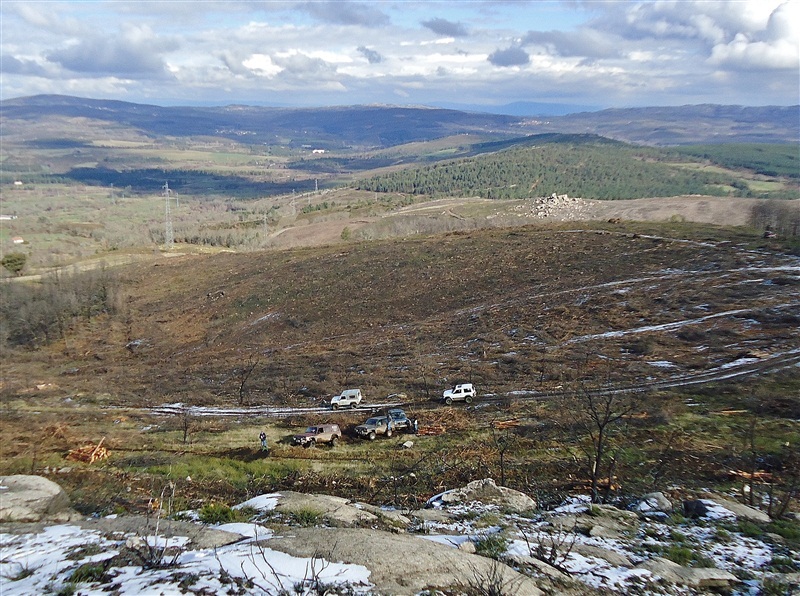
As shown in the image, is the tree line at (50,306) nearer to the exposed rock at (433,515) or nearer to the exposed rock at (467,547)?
the exposed rock at (433,515)

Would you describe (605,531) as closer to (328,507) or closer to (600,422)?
(328,507)

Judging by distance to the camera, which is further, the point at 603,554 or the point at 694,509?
the point at 694,509

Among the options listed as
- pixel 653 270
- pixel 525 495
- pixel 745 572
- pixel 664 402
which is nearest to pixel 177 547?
pixel 525 495

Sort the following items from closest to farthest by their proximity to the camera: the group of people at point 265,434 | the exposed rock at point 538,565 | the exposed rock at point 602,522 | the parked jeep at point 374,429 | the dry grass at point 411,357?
the exposed rock at point 538,565
the exposed rock at point 602,522
the dry grass at point 411,357
the group of people at point 265,434
the parked jeep at point 374,429

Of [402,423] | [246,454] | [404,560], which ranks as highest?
[404,560]

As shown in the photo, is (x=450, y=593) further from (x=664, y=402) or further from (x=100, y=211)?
(x=100, y=211)

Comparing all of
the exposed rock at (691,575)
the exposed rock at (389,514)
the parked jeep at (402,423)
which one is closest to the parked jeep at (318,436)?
the parked jeep at (402,423)

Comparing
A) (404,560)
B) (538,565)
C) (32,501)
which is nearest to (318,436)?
(32,501)
